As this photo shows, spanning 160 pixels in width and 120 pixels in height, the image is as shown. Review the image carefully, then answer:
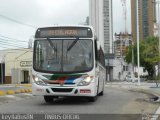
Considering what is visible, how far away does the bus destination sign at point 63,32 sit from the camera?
2028cm

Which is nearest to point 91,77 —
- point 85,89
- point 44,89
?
point 85,89

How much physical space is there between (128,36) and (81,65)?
93494mm

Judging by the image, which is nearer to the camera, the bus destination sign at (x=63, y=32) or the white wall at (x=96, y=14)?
the bus destination sign at (x=63, y=32)

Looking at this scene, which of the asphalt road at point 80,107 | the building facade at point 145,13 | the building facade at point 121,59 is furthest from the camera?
the building facade at point 121,59

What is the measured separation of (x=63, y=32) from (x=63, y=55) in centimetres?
117

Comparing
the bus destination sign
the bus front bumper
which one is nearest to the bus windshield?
the bus destination sign

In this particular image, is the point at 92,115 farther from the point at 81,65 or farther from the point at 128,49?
the point at 128,49

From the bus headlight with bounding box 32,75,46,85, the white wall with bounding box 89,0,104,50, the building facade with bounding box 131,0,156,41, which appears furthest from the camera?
the building facade with bounding box 131,0,156,41

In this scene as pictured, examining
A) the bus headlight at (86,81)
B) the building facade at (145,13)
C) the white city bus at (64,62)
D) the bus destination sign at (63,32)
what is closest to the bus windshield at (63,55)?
the white city bus at (64,62)

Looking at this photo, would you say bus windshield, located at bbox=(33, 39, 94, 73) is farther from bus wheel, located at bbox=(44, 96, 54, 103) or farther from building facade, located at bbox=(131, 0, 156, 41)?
building facade, located at bbox=(131, 0, 156, 41)

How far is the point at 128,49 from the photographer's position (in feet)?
336

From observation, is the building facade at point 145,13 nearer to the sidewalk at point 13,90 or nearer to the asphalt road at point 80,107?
the sidewalk at point 13,90

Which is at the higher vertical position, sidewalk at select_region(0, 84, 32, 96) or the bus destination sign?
the bus destination sign

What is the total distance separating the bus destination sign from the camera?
2028cm
